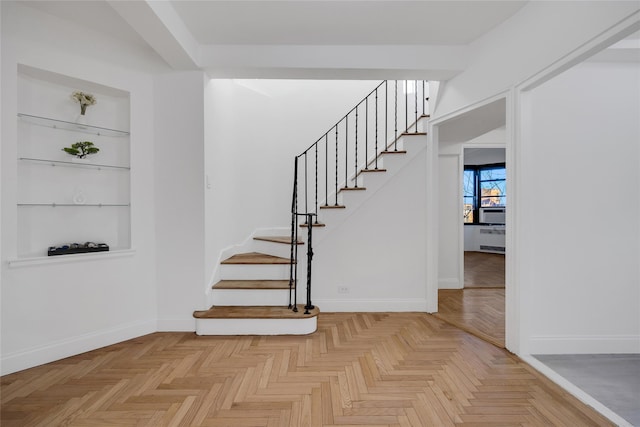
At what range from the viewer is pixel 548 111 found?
102 inches

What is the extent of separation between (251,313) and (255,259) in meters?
0.82

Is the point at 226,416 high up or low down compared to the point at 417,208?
down

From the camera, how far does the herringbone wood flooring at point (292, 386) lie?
1.79 m

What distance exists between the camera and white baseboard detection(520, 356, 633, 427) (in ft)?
5.80

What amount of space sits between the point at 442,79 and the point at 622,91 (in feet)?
5.01

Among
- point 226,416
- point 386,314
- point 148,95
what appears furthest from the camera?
point 386,314

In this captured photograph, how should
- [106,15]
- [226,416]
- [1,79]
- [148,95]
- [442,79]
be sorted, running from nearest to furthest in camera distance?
[226,416], [1,79], [106,15], [148,95], [442,79]

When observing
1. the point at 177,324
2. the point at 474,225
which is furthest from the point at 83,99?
the point at 474,225

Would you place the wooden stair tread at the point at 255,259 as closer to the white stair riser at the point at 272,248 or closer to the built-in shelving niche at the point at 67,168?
the white stair riser at the point at 272,248

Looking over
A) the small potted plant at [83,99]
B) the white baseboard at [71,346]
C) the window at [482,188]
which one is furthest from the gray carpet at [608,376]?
the window at [482,188]

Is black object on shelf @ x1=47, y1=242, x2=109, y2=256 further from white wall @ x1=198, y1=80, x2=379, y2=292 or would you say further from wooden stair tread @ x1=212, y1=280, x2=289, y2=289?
white wall @ x1=198, y1=80, x2=379, y2=292

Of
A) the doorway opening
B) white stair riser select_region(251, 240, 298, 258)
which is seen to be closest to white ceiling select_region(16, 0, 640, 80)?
the doorway opening

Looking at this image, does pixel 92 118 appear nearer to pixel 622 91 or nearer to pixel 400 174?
pixel 400 174

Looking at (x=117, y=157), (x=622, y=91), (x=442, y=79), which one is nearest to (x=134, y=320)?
(x=117, y=157)
